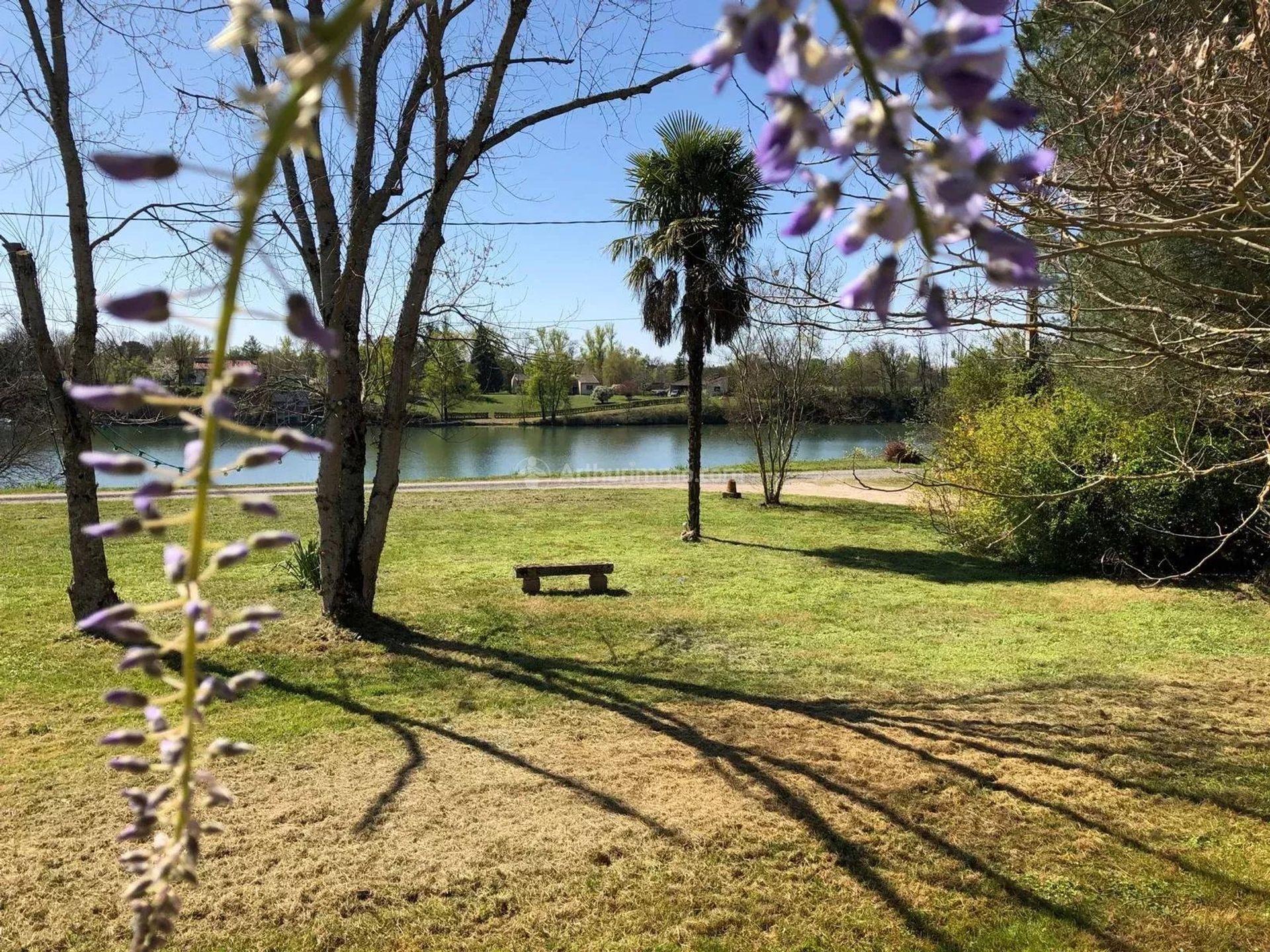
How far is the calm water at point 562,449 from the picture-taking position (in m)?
31.4

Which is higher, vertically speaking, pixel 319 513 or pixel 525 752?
pixel 319 513

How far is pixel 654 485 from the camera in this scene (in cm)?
2736

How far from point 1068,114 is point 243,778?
6.59 meters

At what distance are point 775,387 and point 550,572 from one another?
12363mm

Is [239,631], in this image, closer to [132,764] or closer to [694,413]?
[132,764]

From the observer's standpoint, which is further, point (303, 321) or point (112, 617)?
point (112, 617)

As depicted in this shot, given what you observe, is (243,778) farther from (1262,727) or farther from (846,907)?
(1262,727)

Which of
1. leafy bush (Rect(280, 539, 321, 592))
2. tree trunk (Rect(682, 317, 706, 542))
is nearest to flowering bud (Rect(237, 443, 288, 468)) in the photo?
leafy bush (Rect(280, 539, 321, 592))

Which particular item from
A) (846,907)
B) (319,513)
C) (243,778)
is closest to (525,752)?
(243,778)

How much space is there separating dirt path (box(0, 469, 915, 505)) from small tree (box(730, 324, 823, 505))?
1.99 m

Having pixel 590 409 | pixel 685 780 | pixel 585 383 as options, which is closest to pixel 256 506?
pixel 685 780

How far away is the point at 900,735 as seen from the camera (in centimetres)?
699

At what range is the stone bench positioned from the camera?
12.6m

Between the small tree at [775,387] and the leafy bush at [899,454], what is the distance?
5.93 m
